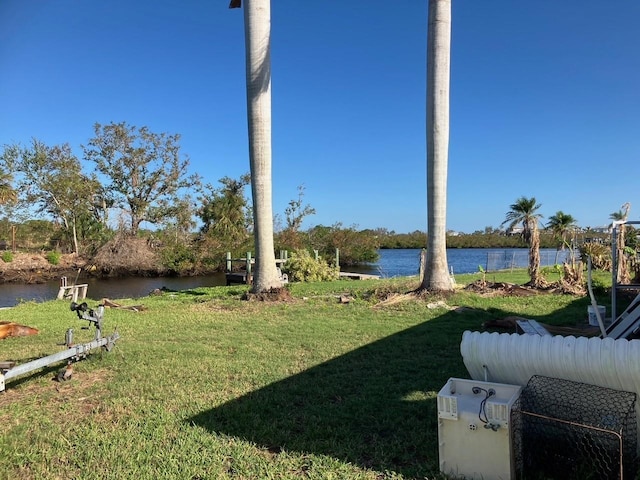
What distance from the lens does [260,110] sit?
1084 centimetres

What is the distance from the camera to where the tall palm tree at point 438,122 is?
10.3 metres

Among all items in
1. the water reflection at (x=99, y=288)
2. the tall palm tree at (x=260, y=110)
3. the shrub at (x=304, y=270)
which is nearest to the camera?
the tall palm tree at (x=260, y=110)

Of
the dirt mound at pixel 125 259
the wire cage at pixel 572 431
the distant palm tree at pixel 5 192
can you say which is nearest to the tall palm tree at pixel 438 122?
the wire cage at pixel 572 431

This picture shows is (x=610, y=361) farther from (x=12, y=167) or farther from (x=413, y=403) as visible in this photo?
(x=12, y=167)

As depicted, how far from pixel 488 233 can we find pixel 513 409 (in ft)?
228

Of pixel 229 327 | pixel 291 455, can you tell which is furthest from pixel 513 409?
pixel 229 327

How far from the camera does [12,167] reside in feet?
108

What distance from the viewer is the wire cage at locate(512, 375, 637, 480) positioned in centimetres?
243

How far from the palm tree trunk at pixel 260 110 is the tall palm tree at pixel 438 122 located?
11.8 feet

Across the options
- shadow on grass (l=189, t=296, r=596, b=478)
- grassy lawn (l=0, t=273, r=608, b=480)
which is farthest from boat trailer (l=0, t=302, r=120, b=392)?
shadow on grass (l=189, t=296, r=596, b=478)

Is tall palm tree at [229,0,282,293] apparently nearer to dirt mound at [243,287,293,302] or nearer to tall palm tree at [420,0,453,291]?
dirt mound at [243,287,293,302]

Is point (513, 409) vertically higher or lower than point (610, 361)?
lower

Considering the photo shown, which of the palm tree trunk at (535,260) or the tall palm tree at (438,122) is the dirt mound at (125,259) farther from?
the palm tree trunk at (535,260)

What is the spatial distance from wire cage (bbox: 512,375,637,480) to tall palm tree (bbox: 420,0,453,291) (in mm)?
7884
